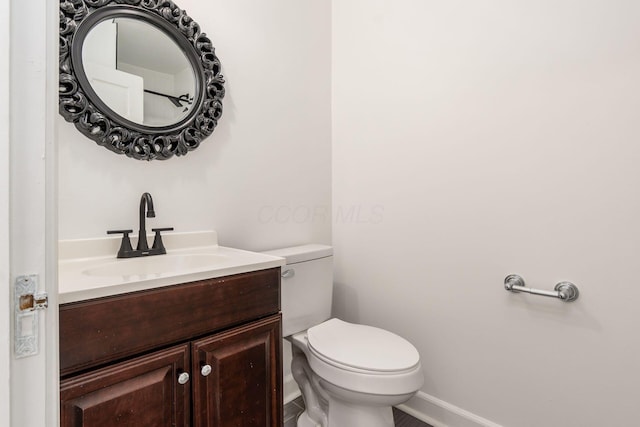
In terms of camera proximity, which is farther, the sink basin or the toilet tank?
the toilet tank

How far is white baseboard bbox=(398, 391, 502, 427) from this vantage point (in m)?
1.41

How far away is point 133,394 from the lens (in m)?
0.79

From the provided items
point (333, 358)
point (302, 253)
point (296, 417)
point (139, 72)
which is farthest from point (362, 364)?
point (139, 72)

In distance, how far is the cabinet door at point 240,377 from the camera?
0.90m

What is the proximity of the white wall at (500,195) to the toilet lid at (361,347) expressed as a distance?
321mm

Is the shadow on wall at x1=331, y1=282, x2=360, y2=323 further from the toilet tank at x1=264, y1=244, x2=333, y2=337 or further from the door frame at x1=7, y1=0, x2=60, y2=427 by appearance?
the door frame at x1=7, y1=0, x2=60, y2=427

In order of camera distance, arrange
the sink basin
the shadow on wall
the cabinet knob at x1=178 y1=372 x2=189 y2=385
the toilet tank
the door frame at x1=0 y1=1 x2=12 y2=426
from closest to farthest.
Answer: the door frame at x1=0 y1=1 x2=12 y2=426
the cabinet knob at x1=178 y1=372 x2=189 y2=385
the sink basin
the toilet tank
the shadow on wall

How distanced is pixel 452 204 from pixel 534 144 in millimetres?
388

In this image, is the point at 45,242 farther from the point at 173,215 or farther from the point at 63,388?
the point at 173,215

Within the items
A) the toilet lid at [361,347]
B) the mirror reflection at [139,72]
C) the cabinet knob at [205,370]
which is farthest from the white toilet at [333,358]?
the mirror reflection at [139,72]

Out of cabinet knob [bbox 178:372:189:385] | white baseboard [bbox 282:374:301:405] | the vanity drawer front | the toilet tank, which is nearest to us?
the vanity drawer front

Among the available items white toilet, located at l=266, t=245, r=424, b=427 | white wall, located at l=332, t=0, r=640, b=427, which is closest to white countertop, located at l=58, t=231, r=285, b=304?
white toilet, located at l=266, t=245, r=424, b=427

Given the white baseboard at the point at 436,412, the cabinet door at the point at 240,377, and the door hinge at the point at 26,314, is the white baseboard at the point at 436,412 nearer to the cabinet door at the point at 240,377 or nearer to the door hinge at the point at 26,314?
the cabinet door at the point at 240,377

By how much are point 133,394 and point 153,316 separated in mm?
188
